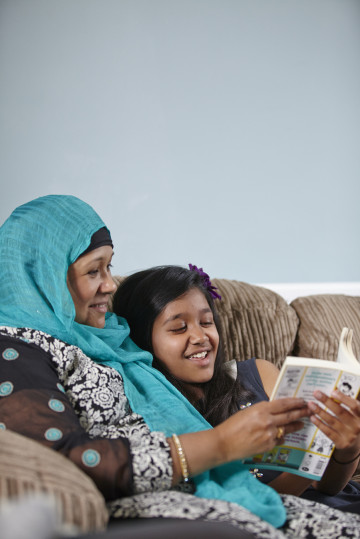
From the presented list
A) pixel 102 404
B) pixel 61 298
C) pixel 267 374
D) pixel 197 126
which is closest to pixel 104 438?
pixel 102 404

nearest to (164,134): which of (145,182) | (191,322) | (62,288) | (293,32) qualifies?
(145,182)

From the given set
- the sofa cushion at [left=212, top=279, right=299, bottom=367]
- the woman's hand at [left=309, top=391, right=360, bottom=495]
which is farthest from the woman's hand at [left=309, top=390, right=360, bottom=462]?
the sofa cushion at [left=212, top=279, right=299, bottom=367]

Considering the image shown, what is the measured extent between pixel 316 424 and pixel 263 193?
6.79ft

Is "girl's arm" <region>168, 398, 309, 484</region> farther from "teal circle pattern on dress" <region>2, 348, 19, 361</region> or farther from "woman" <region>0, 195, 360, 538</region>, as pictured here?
"teal circle pattern on dress" <region>2, 348, 19, 361</region>

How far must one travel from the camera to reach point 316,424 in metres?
1.14

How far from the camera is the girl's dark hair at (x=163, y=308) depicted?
61.1 inches

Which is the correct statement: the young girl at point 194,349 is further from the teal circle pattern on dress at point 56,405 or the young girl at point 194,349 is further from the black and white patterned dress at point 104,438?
the teal circle pattern on dress at point 56,405

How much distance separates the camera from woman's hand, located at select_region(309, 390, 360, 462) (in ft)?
3.68

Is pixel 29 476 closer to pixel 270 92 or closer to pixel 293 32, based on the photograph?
pixel 270 92

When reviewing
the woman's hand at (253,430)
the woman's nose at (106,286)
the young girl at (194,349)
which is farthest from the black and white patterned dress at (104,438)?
the young girl at (194,349)

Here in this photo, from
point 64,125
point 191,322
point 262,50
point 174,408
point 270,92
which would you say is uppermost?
point 262,50

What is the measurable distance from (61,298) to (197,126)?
1900 millimetres

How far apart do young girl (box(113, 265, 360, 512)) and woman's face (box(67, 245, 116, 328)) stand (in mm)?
225

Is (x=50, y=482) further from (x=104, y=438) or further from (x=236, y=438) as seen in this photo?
(x=236, y=438)
